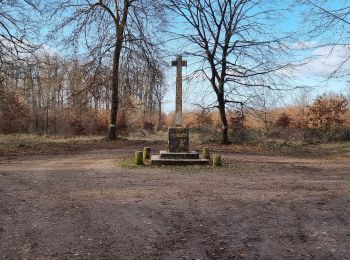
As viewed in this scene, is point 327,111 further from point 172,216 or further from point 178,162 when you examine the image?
point 172,216

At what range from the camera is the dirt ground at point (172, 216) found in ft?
17.8

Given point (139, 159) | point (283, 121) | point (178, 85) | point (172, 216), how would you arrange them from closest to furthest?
point (172, 216) < point (139, 159) < point (178, 85) < point (283, 121)

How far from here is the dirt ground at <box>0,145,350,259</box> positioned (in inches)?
213

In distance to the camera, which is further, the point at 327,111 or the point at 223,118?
the point at 327,111

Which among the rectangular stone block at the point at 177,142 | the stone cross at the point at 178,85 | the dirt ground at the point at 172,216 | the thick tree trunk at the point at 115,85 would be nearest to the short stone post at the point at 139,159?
the rectangular stone block at the point at 177,142

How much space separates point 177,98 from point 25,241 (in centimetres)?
1041

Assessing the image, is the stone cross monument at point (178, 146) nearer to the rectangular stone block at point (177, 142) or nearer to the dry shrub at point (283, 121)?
the rectangular stone block at point (177, 142)

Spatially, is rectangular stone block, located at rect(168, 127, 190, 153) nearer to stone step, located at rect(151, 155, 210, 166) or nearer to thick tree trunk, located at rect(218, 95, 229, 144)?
stone step, located at rect(151, 155, 210, 166)

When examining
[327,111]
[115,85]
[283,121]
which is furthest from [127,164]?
Result: [283,121]

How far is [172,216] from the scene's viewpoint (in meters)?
7.05

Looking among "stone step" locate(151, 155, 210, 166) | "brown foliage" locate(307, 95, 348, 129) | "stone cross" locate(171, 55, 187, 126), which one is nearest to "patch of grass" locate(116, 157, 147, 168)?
"stone step" locate(151, 155, 210, 166)

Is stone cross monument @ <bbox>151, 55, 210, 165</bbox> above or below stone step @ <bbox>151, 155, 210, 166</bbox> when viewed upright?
above

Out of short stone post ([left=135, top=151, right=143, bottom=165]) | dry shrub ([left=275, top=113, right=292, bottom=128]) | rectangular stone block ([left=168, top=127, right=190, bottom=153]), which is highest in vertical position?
dry shrub ([left=275, top=113, right=292, bottom=128])

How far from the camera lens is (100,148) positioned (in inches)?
875
